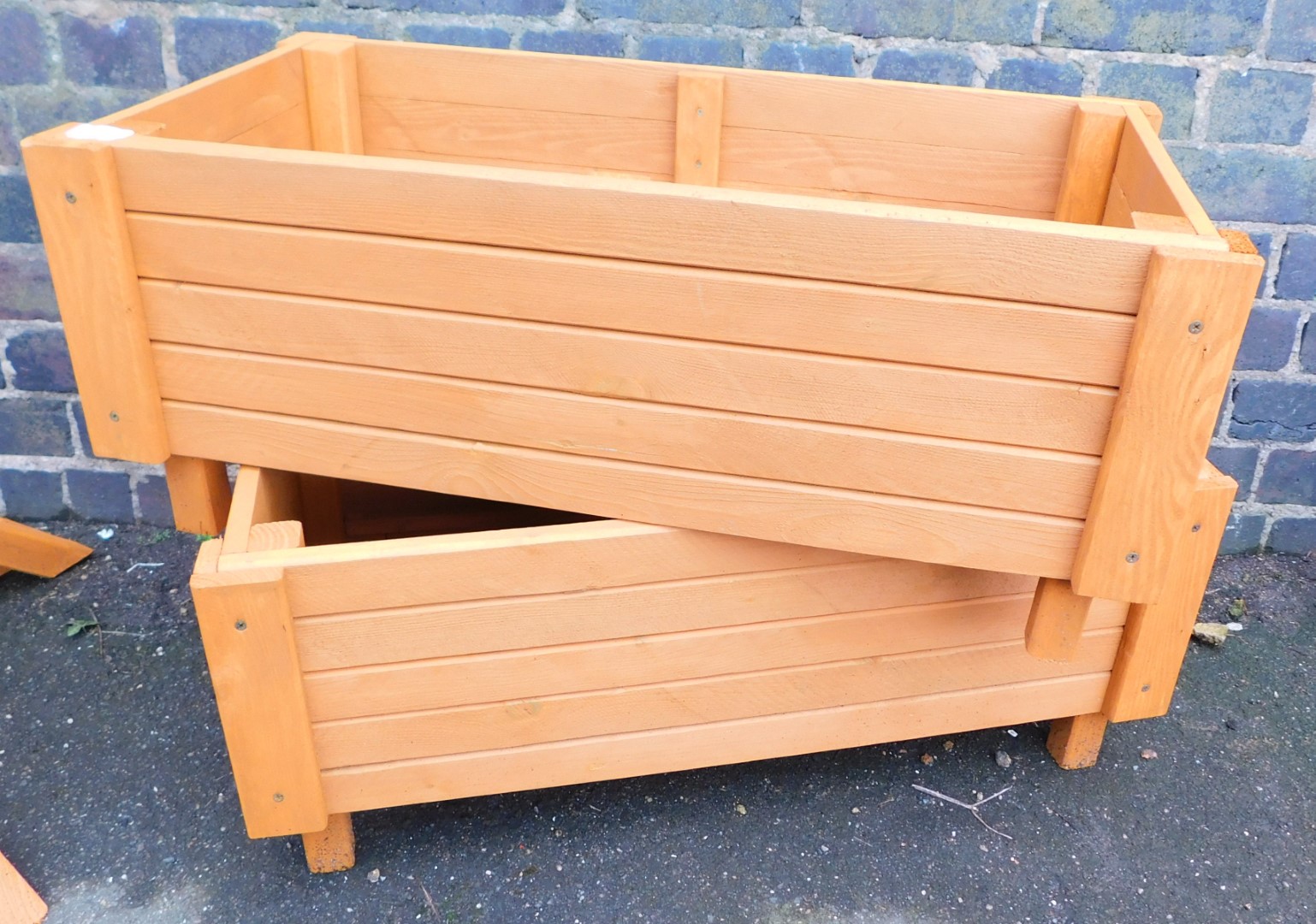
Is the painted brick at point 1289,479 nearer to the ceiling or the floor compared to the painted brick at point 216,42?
nearer to the floor

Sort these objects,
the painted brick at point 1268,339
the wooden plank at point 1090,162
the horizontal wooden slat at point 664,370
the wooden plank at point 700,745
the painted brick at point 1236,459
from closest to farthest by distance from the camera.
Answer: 1. the horizontal wooden slat at point 664,370
2. the wooden plank at point 700,745
3. the wooden plank at point 1090,162
4. the painted brick at point 1268,339
5. the painted brick at point 1236,459

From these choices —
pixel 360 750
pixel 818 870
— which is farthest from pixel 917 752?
pixel 360 750

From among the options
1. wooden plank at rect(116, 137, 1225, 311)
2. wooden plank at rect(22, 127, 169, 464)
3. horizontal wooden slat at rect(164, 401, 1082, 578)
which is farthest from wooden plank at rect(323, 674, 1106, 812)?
wooden plank at rect(116, 137, 1225, 311)

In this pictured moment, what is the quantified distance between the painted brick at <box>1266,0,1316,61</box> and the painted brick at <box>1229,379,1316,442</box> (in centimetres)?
70

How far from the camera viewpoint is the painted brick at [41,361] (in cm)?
247

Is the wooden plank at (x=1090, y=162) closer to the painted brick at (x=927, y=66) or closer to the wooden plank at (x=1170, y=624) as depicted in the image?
the painted brick at (x=927, y=66)

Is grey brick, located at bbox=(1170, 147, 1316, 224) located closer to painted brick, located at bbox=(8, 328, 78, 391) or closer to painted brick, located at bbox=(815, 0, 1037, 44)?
painted brick, located at bbox=(815, 0, 1037, 44)

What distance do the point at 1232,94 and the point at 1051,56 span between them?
38 cm

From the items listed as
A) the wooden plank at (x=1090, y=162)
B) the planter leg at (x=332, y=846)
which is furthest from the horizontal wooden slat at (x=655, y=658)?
the wooden plank at (x=1090, y=162)

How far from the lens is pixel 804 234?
1.36 metres

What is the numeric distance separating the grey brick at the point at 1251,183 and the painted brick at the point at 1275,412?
378 millimetres

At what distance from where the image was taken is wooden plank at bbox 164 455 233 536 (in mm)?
1747

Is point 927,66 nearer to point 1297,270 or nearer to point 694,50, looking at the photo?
point 694,50

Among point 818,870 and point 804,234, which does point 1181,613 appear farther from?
point 804,234
